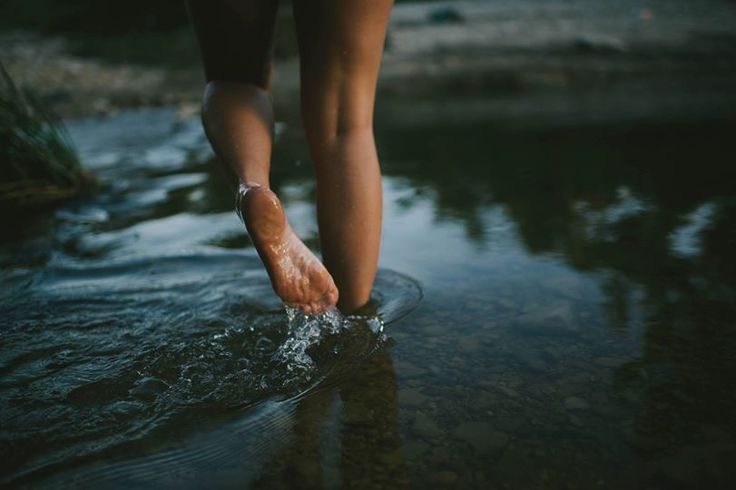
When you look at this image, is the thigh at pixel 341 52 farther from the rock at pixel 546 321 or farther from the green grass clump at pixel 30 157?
the green grass clump at pixel 30 157

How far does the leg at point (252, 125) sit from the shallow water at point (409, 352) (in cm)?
16

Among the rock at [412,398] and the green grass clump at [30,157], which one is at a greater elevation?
the green grass clump at [30,157]

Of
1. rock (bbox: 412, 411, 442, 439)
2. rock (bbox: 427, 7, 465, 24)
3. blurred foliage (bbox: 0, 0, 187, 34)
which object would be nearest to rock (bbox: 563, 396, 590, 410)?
rock (bbox: 412, 411, 442, 439)

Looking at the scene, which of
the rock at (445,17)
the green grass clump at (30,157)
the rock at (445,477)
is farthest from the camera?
the rock at (445,17)

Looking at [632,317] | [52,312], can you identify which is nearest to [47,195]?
[52,312]

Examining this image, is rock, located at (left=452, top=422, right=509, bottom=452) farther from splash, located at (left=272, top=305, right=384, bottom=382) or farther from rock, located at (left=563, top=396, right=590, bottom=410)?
splash, located at (left=272, top=305, right=384, bottom=382)

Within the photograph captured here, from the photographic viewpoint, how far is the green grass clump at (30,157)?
8.89 feet

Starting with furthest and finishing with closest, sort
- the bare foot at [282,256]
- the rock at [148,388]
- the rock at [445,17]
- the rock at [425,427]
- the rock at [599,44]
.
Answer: the rock at [445,17]
the rock at [599,44]
the bare foot at [282,256]
the rock at [148,388]
the rock at [425,427]

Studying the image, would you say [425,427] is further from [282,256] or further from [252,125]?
[252,125]

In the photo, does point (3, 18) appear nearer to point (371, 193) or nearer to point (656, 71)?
point (656, 71)

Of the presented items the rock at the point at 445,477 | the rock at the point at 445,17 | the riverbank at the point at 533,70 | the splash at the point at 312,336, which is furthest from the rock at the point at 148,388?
the rock at the point at 445,17

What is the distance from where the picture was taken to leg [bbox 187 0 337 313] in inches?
50.2

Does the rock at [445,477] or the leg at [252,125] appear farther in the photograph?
the leg at [252,125]

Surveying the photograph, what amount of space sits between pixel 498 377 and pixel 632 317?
1.28ft
